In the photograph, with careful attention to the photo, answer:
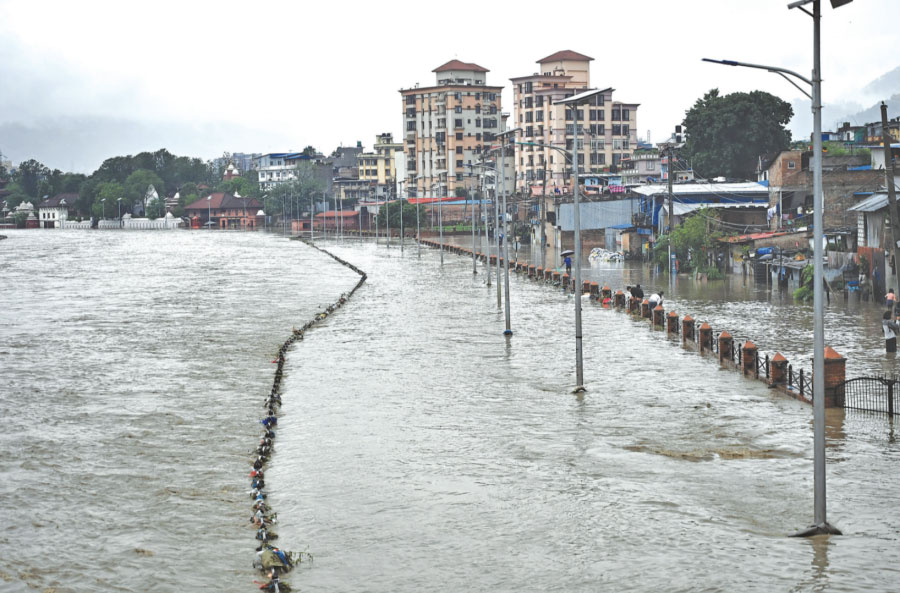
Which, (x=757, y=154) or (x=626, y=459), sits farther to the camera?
(x=757, y=154)

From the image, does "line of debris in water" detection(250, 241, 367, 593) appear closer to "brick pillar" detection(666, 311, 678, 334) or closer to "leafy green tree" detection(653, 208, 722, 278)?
"brick pillar" detection(666, 311, 678, 334)

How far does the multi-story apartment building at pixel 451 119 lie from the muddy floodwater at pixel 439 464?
4728 inches

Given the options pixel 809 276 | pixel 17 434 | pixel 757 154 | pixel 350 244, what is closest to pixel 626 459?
pixel 17 434

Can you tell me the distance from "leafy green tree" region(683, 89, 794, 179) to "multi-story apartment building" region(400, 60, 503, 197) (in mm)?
58124

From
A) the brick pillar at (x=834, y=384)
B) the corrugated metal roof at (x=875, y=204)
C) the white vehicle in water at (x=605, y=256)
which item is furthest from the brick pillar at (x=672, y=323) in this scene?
the white vehicle in water at (x=605, y=256)

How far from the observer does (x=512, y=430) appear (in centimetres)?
2423

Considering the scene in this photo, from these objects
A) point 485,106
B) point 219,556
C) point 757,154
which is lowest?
point 219,556

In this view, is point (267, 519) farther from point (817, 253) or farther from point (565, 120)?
point (565, 120)

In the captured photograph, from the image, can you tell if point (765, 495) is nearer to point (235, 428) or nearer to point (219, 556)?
point (219, 556)

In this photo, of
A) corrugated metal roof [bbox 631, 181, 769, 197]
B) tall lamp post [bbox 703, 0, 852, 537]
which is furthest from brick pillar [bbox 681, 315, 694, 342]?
corrugated metal roof [bbox 631, 181, 769, 197]

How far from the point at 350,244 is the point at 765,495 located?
117 metres

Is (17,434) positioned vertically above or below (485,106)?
below

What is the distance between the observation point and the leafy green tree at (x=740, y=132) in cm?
10144

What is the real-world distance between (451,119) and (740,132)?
213 ft
